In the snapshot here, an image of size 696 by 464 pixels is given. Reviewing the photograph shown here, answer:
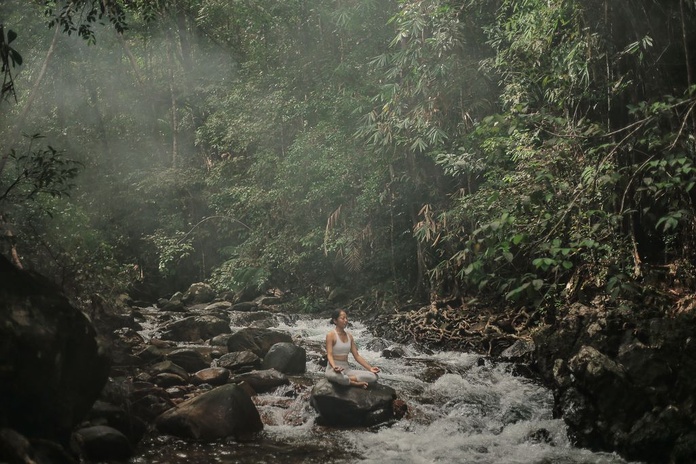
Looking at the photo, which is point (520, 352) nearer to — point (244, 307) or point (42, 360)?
point (42, 360)

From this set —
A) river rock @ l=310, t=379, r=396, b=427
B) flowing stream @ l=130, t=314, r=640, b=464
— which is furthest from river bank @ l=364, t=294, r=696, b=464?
river rock @ l=310, t=379, r=396, b=427

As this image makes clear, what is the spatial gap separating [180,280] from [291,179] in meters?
7.46

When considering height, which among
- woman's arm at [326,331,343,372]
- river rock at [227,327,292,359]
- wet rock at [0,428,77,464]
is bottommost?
river rock at [227,327,292,359]

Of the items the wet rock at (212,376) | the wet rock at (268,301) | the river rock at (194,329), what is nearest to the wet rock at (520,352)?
the wet rock at (212,376)

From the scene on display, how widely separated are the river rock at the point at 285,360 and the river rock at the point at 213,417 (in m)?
2.72

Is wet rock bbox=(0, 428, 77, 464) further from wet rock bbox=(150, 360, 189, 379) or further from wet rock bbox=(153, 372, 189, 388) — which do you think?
wet rock bbox=(150, 360, 189, 379)

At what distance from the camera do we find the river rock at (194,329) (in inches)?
509

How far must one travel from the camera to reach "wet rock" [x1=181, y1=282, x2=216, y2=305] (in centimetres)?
2034

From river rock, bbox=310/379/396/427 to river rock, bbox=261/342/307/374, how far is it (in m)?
2.39

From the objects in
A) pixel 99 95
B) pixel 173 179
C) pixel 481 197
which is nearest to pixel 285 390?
pixel 481 197

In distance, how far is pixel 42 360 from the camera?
215 inches

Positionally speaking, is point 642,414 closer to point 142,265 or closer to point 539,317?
point 539,317

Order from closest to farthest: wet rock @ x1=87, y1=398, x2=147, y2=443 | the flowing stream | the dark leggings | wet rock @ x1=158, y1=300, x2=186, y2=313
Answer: wet rock @ x1=87, y1=398, x2=147, y2=443 < the flowing stream < the dark leggings < wet rock @ x1=158, y1=300, x2=186, y2=313

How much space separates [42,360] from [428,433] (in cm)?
426
